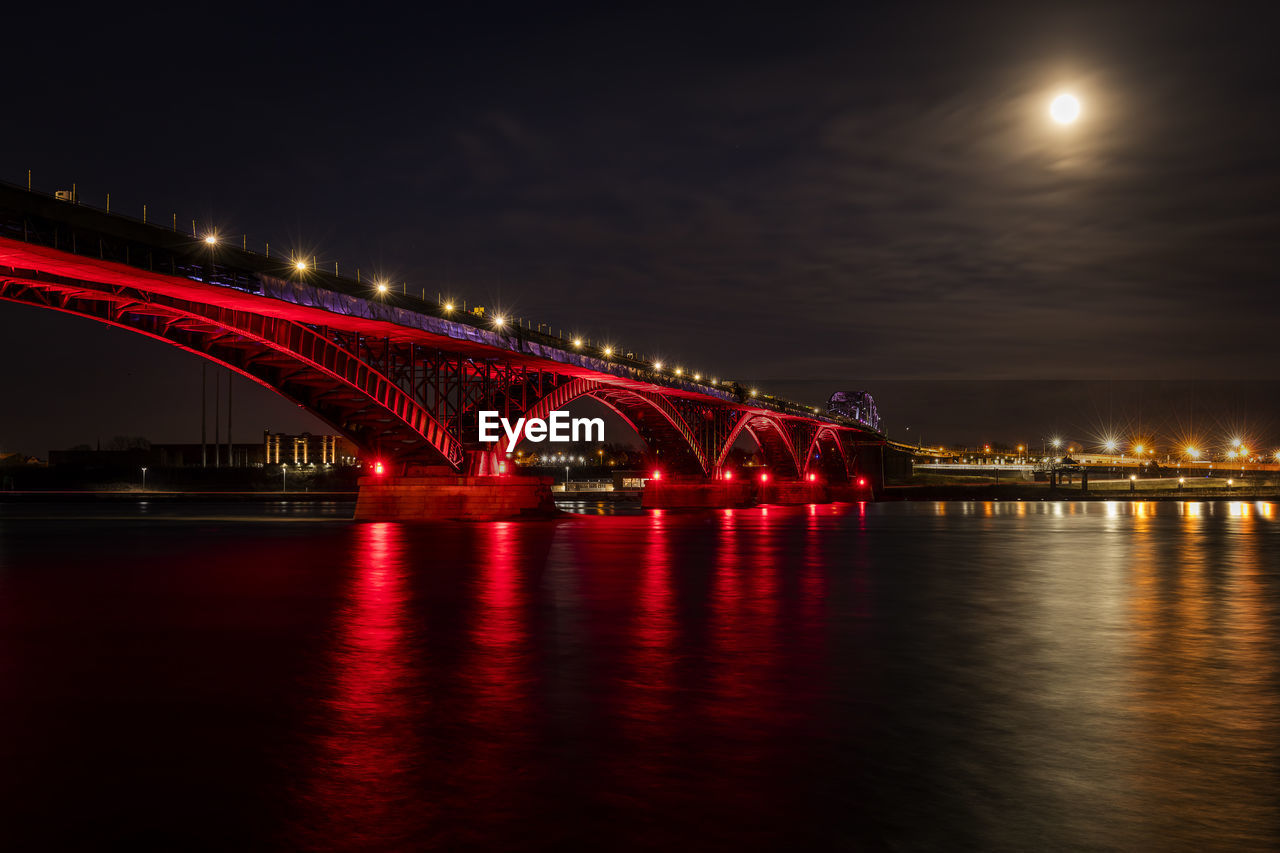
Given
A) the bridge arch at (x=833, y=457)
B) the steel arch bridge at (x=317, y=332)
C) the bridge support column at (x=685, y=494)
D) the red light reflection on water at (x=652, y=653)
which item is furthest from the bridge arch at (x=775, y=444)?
the red light reflection on water at (x=652, y=653)

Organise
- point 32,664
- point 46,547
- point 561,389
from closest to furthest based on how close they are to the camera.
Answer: point 32,664, point 46,547, point 561,389

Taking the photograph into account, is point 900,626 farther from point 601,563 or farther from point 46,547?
point 46,547

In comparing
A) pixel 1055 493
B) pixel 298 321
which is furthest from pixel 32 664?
pixel 1055 493

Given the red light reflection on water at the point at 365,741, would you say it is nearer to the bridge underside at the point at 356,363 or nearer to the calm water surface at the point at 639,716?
the calm water surface at the point at 639,716

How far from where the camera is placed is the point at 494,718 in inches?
425

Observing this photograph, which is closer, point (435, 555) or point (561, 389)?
point (435, 555)

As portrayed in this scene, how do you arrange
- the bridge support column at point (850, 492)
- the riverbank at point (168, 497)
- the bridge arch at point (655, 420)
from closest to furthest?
the bridge arch at point (655, 420), the riverbank at point (168, 497), the bridge support column at point (850, 492)

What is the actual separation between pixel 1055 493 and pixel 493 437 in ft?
454

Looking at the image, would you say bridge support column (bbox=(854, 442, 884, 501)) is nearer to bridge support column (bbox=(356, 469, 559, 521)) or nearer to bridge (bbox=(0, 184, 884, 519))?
bridge (bbox=(0, 184, 884, 519))

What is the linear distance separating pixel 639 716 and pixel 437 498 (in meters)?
54.7

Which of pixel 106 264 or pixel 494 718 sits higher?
pixel 106 264

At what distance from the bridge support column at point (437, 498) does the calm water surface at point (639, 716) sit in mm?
37309

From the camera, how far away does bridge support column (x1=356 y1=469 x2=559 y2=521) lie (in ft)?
210

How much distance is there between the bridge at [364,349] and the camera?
123 ft
